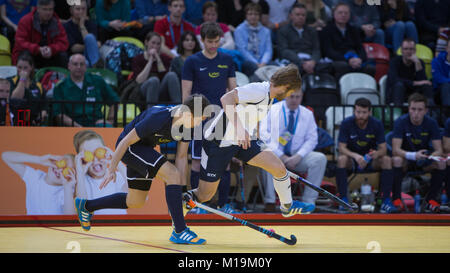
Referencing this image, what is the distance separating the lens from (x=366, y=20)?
1049 centimetres

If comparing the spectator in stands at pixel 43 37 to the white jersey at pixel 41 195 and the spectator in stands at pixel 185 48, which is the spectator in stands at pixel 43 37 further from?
the white jersey at pixel 41 195

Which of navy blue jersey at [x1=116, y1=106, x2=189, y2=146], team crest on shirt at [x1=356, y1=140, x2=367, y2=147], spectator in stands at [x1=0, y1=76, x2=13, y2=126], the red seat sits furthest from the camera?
the red seat

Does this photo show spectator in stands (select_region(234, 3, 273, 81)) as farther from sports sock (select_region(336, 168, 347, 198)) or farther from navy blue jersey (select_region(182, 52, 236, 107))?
navy blue jersey (select_region(182, 52, 236, 107))

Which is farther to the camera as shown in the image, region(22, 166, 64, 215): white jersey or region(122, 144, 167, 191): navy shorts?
region(22, 166, 64, 215): white jersey

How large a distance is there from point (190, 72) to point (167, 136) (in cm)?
167

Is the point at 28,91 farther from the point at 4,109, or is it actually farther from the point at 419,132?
the point at 419,132

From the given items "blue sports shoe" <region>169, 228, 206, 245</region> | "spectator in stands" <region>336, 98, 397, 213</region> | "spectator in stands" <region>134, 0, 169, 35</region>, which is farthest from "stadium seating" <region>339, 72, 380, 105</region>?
"blue sports shoe" <region>169, 228, 206, 245</region>

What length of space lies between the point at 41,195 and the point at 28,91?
1601 millimetres

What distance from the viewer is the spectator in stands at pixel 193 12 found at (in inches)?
402

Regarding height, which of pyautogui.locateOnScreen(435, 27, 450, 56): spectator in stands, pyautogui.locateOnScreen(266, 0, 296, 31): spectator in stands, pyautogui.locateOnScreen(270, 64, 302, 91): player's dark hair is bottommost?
pyautogui.locateOnScreen(270, 64, 302, 91): player's dark hair

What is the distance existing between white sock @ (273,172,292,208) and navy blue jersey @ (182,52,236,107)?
154 cm

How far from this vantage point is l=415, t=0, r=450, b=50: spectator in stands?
10.7 m

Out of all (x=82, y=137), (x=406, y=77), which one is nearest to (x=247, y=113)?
(x=82, y=137)

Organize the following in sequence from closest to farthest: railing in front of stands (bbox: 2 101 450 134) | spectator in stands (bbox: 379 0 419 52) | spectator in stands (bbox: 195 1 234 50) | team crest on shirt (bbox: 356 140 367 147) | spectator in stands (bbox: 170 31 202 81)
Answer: railing in front of stands (bbox: 2 101 450 134), team crest on shirt (bbox: 356 140 367 147), spectator in stands (bbox: 170 31 202 81), spectator in stands (bbox: 195 1 234 50), spectator in stands (bbox: 379 0 419 52)
